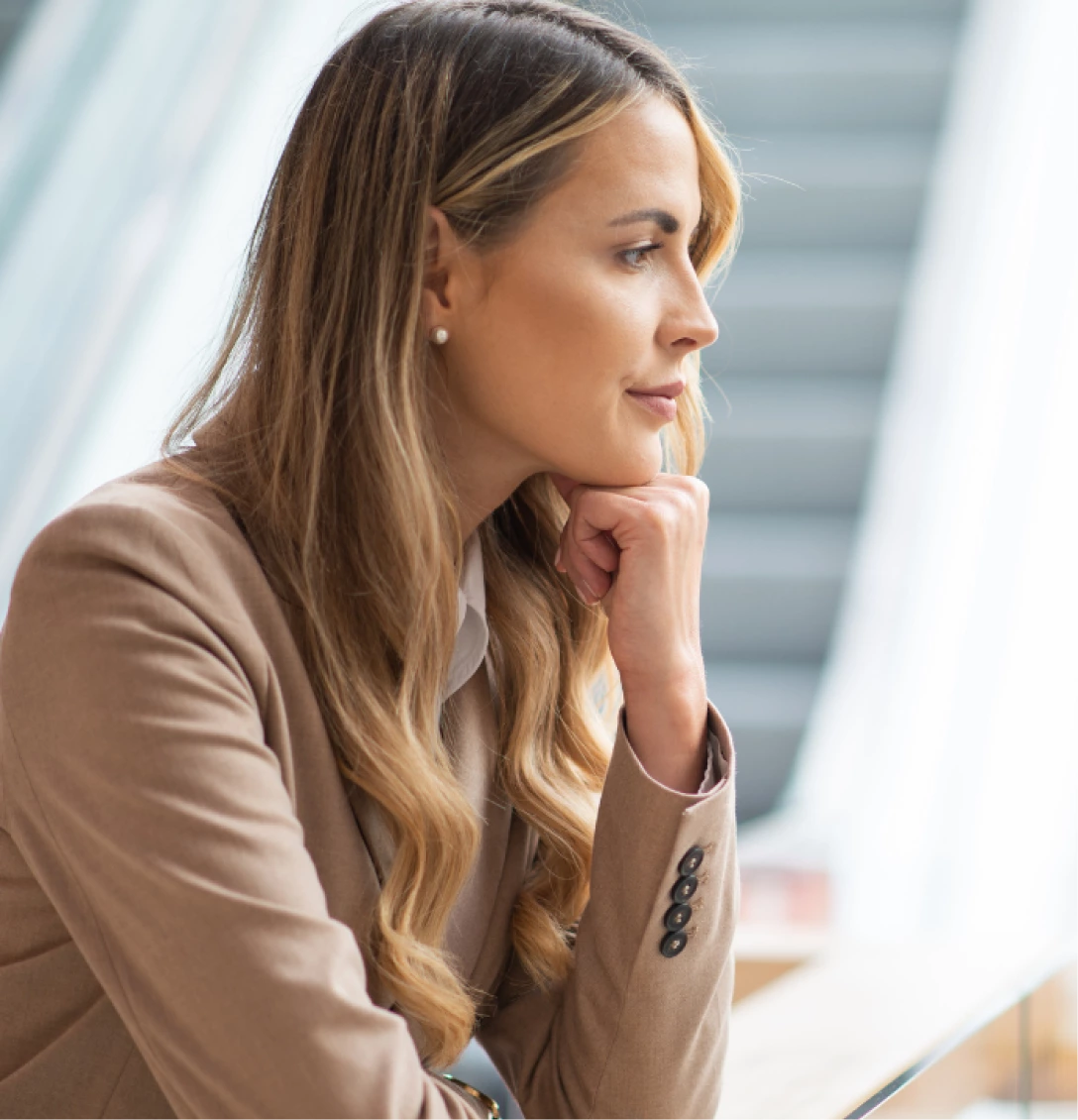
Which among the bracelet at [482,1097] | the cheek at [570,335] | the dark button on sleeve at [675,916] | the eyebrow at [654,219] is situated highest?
the eyebrow at [654,219]

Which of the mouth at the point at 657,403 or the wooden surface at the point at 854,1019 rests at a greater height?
the mouth at the point at 657,403

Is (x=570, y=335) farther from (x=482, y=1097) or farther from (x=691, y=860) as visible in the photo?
(x=482, y=1097)

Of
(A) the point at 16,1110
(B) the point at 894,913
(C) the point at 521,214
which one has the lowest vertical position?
(B) the point at 894,913

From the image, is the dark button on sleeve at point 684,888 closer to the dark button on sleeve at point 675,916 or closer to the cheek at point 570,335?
the dark button on sleeve at point 675,916

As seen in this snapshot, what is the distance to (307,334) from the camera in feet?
3.97

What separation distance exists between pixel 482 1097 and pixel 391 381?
56cm

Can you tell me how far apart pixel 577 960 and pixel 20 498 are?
1859 mm

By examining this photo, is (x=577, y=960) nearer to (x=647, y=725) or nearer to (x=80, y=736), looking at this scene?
(x=647, y=725)

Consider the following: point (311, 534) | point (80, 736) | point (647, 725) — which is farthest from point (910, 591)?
point (80, 736)

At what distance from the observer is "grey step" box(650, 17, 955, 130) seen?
5453mm

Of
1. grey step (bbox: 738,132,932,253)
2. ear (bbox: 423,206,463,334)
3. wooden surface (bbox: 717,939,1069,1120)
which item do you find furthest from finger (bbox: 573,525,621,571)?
grey step (bbox: 738,132,932,253)

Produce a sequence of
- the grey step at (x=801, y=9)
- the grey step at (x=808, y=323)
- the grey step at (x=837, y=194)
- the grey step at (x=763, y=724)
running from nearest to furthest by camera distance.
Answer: the grey step at (x=763, y=724) < the grey step at (x=808, y=323) < the grey step at (x=837, y=194) < the grey step at (x=801, y=9)

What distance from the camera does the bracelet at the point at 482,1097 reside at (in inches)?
45.4

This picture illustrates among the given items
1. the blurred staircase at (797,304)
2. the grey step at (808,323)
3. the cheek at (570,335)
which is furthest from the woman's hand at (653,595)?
the grey step at (808,323)
